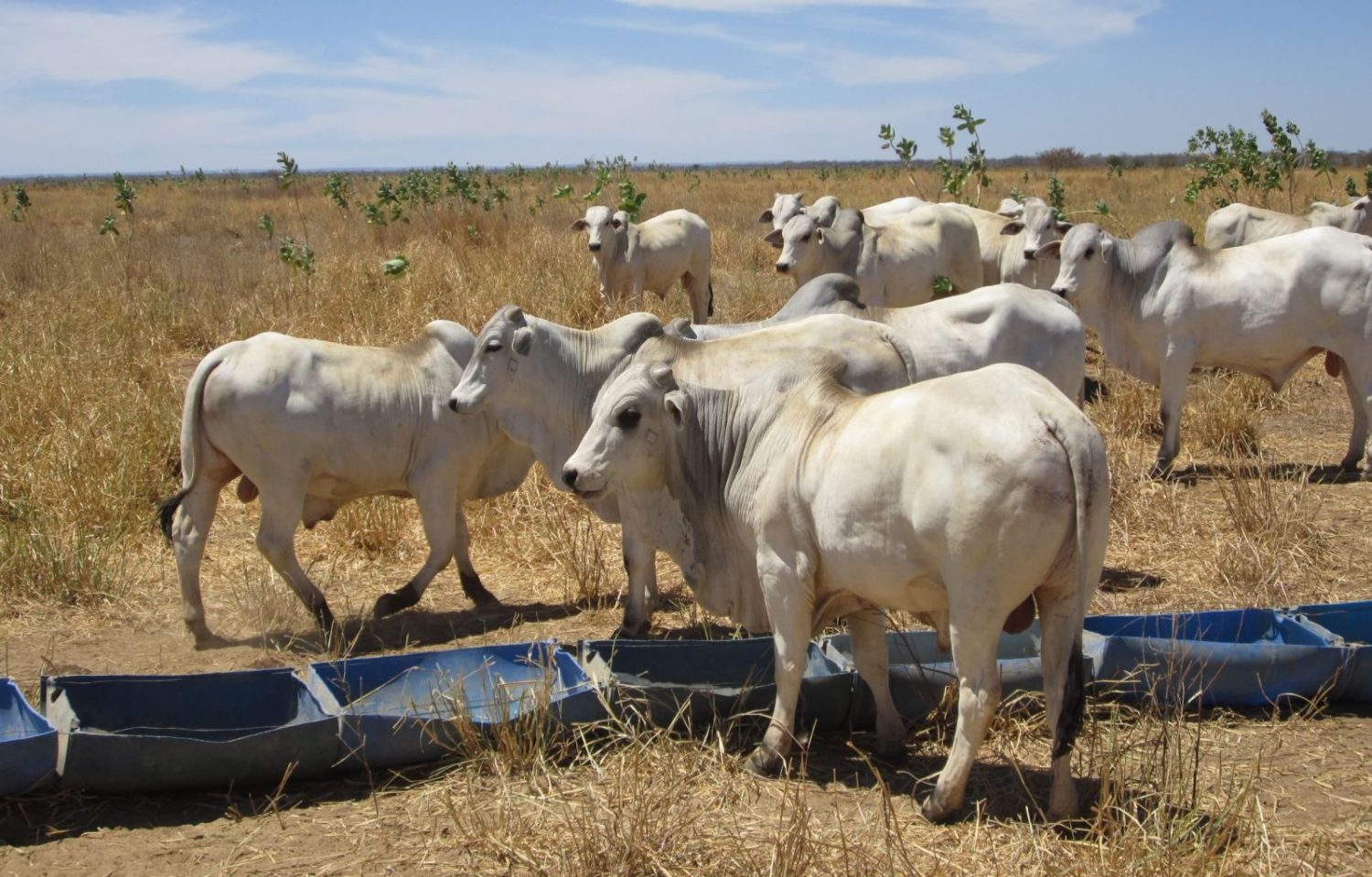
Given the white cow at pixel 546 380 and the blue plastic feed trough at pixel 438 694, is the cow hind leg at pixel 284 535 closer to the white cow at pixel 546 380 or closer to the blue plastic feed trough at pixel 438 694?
the white cow at pixel 546 380

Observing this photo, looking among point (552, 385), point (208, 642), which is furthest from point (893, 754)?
point (208, 642)

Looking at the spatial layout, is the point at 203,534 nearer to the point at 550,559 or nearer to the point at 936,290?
the point at 550,559

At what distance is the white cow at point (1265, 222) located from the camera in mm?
13500

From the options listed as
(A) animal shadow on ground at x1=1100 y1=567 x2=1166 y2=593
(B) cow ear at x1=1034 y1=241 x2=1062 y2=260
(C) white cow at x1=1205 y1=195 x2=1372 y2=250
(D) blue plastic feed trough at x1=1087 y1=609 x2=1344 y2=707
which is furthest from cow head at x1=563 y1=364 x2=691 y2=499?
(C) white cow at x1=1205 y1=195 x2=1372 y2=250

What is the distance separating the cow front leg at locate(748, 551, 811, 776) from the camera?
14.9ft

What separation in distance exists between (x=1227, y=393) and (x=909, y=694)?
646cm

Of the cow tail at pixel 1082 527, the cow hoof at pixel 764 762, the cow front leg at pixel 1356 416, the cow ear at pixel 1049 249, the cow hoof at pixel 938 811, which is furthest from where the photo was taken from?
the cow ear at pixel 1049 249

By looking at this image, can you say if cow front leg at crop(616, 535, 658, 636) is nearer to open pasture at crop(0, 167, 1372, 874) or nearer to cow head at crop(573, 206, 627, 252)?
open pasture at crop(0, 167, 1372, 874)

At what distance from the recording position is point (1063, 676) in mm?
3982

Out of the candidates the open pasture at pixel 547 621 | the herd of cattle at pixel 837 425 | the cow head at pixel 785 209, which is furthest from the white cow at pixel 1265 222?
Answer: the cow head at pixel 785 209

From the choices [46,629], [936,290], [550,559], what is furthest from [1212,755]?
[936,290]

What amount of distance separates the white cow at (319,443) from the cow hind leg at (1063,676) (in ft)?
11.9

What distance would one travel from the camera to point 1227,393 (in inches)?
416

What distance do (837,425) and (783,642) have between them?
77 cm
